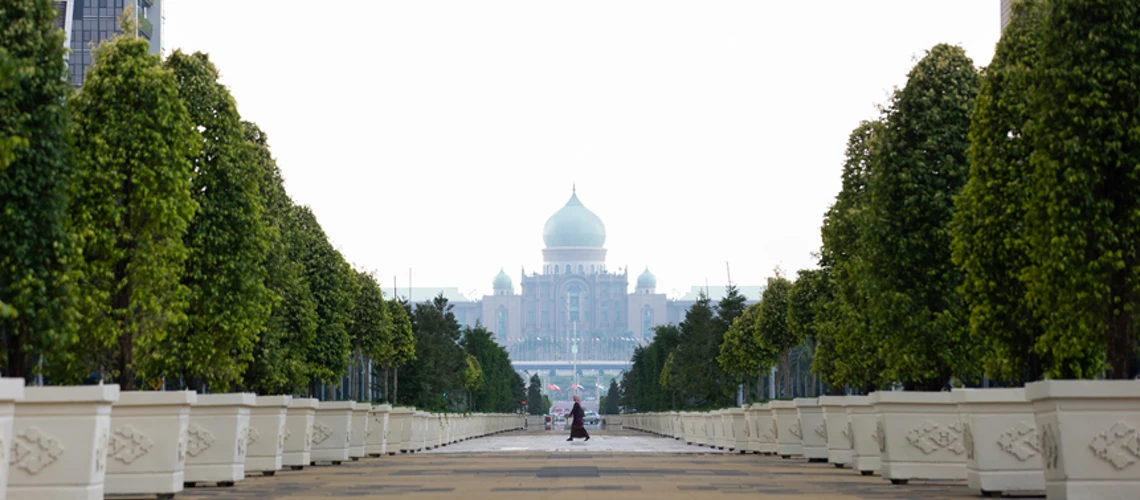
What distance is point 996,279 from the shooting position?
67.5 ft

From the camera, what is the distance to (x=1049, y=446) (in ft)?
50.0

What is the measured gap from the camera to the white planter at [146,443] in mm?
19094

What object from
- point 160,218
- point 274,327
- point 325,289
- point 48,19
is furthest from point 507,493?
point 325,289

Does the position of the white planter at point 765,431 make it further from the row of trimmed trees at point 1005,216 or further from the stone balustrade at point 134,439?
the stone balustrade at point 134,439

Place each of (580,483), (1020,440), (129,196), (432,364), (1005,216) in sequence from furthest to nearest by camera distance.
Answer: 1. (432,364)
2. (129,196)
3. (580,483)
4. (1005,216)
5. (1020,440)

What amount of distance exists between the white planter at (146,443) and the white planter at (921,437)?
33.1ft

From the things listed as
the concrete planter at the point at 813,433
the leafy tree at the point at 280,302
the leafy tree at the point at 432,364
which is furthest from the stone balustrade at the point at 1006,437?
the leafy tree at the point at 432,364

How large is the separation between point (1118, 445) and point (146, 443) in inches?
463

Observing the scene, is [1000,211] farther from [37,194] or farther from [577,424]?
[577,424]

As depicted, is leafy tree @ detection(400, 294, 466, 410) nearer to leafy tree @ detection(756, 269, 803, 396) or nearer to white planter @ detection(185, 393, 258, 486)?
leafy tree @ detection(756, 269, 803, 396)

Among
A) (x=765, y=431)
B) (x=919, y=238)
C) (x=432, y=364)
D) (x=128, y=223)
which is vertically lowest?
(x=765, y=431)

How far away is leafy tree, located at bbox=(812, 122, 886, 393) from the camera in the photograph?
2792 cm

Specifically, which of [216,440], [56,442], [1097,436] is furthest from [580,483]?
[1097,436]

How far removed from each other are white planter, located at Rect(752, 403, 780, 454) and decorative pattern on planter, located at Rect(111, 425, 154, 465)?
20975mm
